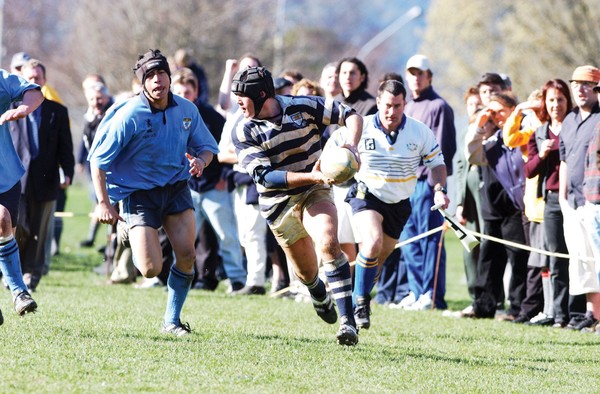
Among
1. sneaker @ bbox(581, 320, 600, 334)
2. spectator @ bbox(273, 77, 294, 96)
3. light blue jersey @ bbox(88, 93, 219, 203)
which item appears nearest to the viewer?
light blue jersey @ bbox(88, 93, 219, 203)

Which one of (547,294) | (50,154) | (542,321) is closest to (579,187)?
(547,294)

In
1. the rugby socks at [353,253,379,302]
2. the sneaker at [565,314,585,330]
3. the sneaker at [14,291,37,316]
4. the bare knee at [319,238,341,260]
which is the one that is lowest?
the sneaker at [565,314,585,330]

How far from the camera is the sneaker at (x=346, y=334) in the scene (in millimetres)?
8117

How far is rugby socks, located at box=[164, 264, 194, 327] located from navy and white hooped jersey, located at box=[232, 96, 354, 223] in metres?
1.00

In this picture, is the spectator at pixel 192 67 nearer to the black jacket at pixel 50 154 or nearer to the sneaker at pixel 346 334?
the black jacket at pixel 50 154

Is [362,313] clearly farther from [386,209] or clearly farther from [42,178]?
[42,178]

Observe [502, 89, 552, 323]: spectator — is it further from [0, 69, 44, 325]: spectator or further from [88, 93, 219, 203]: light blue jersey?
[0, 69, 44, 325]: spectator

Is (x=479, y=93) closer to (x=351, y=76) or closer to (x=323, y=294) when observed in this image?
(x=351, y=76)

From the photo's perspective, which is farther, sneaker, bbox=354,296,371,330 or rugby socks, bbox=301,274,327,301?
sneaker, bbox=354,296,371,330

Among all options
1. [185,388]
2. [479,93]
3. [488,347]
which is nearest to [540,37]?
[479,93]

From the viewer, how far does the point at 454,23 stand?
4397 cm

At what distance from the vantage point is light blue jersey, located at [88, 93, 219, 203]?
817cm

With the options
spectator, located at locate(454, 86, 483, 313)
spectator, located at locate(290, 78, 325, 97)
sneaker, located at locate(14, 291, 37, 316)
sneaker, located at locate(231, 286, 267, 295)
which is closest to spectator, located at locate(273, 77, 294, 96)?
spectator, located at locate(290, 78, 325, 97)

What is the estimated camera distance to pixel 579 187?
32.6 feet
